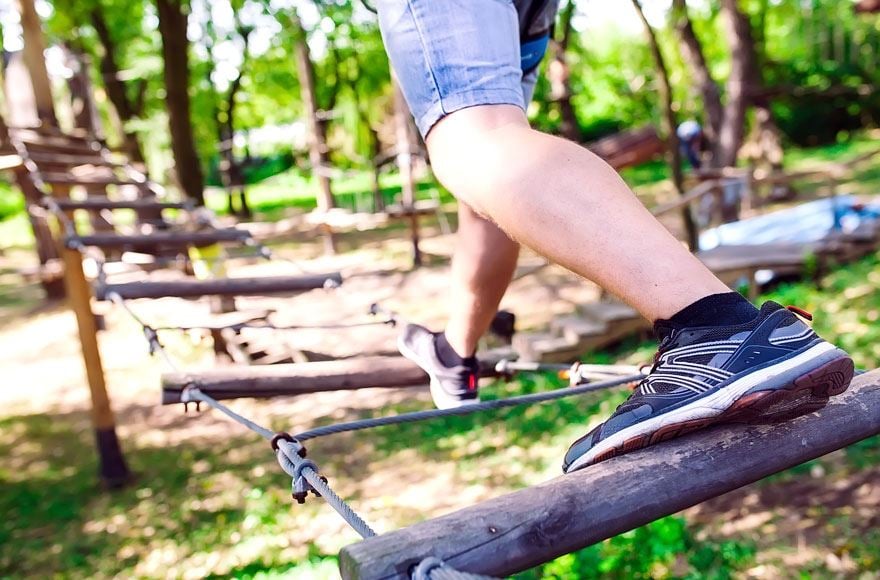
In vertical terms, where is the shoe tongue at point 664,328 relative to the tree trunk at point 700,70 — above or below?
above

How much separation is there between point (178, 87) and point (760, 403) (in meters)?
8.63

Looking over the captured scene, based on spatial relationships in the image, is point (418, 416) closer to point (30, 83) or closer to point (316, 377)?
point (316, 377)

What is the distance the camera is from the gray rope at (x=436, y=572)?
2.23 ft

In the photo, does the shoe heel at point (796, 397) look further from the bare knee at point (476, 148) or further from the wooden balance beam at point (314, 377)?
the wooden balance beam at point (314, 377)

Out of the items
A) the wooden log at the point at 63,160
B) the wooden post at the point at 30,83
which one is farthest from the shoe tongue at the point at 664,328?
the wooden post at the point at 30,83

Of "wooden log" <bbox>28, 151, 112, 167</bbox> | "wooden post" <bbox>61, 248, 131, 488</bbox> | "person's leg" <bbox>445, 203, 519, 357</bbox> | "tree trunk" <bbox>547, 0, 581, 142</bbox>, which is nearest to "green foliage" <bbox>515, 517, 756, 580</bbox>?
"person's leg" <bbox>445, 203, 519, 357</bbox>

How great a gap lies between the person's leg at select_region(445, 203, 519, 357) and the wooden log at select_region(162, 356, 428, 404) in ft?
0.98

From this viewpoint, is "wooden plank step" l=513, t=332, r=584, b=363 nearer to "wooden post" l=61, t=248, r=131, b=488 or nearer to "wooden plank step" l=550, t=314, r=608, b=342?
"wooden plank step" l=550, t=314, r=608, b=342

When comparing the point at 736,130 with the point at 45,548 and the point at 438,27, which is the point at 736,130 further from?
the point at 438,27

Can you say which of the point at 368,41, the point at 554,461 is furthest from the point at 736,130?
the point at 368,41

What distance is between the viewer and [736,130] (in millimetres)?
9641

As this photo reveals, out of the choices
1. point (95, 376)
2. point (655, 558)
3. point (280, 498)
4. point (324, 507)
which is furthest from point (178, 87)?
point (655, 558)

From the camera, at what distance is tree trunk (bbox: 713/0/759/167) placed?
943 centimetres

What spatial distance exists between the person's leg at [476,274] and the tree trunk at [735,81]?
874cm
